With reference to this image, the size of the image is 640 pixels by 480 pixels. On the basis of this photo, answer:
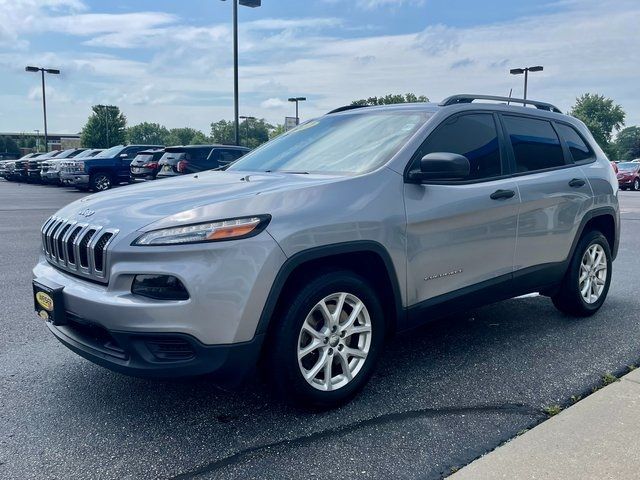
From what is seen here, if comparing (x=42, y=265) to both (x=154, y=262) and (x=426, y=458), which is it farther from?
(x=426, y=458)

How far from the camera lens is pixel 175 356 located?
2844 mm

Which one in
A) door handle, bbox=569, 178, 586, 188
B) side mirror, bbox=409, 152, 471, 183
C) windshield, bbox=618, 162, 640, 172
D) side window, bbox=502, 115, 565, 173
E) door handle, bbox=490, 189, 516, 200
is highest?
side window, bbox=502, 115, 565, 173

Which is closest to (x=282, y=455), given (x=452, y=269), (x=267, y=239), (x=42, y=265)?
(x=267, y=239)

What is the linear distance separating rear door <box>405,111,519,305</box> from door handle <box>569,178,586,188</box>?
777 millimetres

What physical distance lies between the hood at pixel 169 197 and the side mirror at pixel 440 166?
534mm

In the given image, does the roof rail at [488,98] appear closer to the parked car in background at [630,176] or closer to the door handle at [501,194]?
the door handle at [501,194]

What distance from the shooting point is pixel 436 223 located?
362 cm

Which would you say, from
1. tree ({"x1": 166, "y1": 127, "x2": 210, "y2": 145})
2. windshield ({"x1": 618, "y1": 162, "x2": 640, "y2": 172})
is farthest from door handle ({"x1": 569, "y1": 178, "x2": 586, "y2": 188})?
tree ({"x1": 166, "y1": 127, "x2": 210, "y2": 145})

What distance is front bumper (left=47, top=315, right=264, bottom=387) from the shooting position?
9.17 feet

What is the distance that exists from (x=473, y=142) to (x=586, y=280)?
1.82 meters

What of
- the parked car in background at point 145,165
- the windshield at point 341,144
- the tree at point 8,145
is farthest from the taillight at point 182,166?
the tree at point 8,145

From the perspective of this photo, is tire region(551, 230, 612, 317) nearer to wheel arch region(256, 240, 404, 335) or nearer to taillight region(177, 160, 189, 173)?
wheel arch region(256, 240, 404, 335)

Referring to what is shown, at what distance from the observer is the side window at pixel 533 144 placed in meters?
4.42

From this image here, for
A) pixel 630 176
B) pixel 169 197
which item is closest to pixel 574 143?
pixel 169 197
